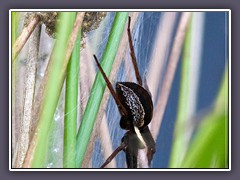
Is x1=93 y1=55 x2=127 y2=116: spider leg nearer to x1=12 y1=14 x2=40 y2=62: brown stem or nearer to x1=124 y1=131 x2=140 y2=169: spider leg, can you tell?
x1=124 y1=131 x2=140 y2=169: spider leg

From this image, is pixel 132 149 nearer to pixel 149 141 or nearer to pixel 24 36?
pixel 149 141

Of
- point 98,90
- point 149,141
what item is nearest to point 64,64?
point 98,90

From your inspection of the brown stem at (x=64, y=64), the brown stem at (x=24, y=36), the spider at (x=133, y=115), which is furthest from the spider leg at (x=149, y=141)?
the brown stem at (x=24, y=36)

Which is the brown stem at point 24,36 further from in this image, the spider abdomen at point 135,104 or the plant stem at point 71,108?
the spider abdomen at point 135,104

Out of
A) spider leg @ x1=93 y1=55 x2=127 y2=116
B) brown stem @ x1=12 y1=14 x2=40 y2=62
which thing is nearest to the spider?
spider leg @ x1=93 y1=55 x2=127 y2=116

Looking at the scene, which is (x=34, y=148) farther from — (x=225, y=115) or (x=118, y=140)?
(x=225, y=115)

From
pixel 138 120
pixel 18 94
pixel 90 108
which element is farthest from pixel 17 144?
pixel 138 120

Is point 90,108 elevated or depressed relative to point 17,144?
elevated

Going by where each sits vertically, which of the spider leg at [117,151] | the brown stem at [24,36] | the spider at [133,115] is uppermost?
the brown stem at [24,36]
